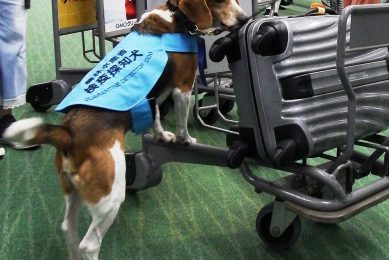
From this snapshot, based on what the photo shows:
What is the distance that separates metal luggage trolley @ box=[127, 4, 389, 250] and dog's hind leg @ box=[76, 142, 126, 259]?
15.2 inches

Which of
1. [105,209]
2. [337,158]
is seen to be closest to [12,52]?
[105,209]

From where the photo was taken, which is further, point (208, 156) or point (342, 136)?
point (208, 156)

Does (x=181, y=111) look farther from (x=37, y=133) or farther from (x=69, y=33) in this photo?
(x=69, y=33)

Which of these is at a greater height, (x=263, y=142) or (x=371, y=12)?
(x=371, y=12)

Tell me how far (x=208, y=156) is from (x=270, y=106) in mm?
492

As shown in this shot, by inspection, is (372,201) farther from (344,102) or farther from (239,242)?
(239,242)

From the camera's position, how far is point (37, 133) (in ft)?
4.86

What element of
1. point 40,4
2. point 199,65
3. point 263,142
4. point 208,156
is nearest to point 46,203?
point 208,156

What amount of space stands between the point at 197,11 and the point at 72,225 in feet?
2.83

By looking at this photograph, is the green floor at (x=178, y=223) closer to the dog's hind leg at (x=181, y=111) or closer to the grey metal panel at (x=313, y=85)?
the dog's hind leg at (x=181, y=111)

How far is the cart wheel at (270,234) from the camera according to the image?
1.88 metres

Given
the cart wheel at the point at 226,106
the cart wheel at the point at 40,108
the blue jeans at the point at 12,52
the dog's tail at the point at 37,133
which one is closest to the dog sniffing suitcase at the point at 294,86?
the dog's tail at the point at 37,133

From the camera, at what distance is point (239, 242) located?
1997mm

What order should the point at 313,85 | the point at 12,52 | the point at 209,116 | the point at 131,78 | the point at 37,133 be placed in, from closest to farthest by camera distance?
the point at 37,133 < the point at 313,85 < the point at 131,78 < the point at 12,52 < the point at 209,116
